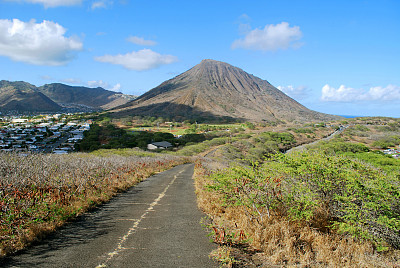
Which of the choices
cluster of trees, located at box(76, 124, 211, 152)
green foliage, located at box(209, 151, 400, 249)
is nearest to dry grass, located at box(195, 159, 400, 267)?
green foliage, located at box(209, 151, 400, 249)

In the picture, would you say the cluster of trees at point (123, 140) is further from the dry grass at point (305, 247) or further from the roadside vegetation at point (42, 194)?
the dry grass at point (305, 247)

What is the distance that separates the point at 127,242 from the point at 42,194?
12.2ft

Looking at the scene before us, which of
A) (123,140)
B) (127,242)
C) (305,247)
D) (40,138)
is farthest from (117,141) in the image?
(305,247)

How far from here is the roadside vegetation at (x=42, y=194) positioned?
16.4 feet

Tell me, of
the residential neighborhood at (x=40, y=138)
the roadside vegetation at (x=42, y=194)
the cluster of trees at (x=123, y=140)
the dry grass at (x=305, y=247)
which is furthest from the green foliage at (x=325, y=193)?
the cluster of trees at (x=123, y=140)

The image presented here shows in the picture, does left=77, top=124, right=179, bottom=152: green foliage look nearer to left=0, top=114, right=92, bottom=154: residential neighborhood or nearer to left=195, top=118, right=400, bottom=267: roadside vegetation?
left=0, top=114, right=92, bottom=154: residential neighborhood

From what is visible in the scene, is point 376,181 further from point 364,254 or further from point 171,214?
point 171,214

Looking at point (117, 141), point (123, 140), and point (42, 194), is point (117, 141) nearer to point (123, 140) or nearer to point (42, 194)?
point (123, 140)

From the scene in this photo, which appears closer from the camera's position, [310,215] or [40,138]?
[310,215]

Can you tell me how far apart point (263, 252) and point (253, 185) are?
167 cm

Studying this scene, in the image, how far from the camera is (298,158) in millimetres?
6281

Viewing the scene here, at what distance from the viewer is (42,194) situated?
721 cm

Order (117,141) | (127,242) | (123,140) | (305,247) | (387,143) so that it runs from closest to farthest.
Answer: (305,247) < (127,242) < (387,143) < (117,141) < (123,140)

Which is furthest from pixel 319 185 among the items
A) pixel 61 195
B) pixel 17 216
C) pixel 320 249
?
pixel 61 195
